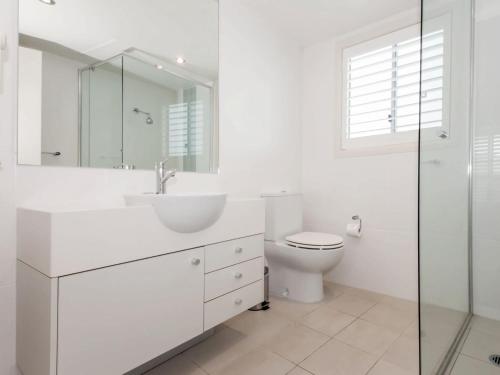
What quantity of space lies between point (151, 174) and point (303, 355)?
1239mm

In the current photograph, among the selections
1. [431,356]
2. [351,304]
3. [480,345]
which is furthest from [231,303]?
[480,345]

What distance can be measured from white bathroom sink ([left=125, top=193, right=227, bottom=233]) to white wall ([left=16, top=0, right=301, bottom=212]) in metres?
0.27

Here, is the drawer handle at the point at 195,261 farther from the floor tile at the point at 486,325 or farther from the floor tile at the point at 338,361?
the floor tile at the point at 486,325

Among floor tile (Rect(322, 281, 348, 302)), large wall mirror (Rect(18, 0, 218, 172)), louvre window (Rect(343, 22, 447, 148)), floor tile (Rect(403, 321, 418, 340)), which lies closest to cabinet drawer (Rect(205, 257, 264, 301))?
large wall mirror (Rect(18, 0, 218, 172))

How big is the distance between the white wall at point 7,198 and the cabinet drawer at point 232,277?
2.52ft

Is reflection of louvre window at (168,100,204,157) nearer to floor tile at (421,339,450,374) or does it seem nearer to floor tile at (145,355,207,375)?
floor tile at (145,355,207,375)

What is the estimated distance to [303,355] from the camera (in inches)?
54.2

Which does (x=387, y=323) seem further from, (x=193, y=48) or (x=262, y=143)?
(x=193, y=48)

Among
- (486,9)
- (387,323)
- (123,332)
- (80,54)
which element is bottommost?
(387,323)

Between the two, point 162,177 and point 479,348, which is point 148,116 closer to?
point 162,177

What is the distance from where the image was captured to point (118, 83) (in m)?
1.40

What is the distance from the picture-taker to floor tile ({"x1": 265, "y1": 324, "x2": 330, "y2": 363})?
1383 mm

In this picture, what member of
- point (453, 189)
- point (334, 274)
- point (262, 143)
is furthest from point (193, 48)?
point (334, 274)

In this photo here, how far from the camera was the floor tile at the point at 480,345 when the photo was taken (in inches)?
51.3
